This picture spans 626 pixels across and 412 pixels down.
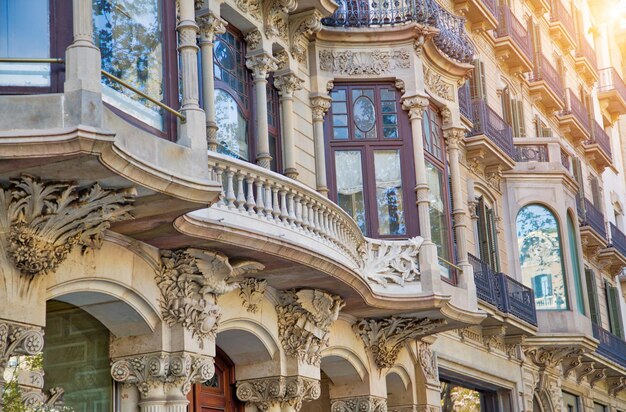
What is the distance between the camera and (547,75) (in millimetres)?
32438

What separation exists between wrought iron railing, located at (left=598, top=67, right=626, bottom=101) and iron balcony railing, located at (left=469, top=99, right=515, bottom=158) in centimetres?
1674

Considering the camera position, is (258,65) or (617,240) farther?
(617,240)

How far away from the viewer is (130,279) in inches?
517

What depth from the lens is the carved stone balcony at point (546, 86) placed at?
3136cm

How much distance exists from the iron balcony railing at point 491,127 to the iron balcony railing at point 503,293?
3104 millimetres

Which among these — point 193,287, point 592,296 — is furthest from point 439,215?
point 592,296

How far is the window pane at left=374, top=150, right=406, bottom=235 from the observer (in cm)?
1897

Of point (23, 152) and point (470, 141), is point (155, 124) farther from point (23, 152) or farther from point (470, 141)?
point (470, 141)

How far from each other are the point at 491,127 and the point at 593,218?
952cm

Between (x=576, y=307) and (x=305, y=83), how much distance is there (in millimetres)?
11755

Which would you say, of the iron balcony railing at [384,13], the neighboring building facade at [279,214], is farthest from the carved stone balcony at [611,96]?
the iron balcony railing at [384,13]

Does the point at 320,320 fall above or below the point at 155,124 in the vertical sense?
below

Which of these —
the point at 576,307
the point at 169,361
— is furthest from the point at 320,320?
the point at 576,307

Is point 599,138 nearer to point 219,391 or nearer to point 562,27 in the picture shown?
point 562,27
